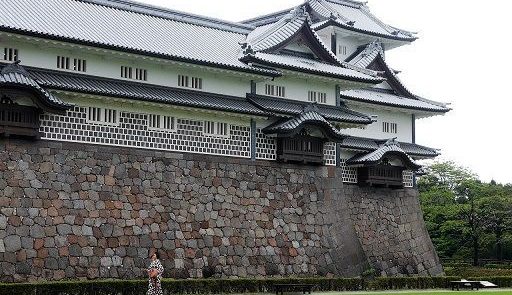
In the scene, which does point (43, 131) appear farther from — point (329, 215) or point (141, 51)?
point (329, 215)

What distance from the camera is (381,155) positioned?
41.7m

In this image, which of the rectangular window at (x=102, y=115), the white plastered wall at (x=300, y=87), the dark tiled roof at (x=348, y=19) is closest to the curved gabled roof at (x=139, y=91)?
the rectangular window at (x=102, y=115)

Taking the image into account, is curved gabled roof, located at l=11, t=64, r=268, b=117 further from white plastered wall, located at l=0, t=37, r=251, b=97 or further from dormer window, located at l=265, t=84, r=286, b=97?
dormer window, located at l=265, t=84, r=286, b=97

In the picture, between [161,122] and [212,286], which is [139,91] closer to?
[161,122]

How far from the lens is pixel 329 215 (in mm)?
38375

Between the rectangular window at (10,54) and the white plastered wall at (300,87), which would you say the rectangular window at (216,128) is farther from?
the rectangular window at (10,54)

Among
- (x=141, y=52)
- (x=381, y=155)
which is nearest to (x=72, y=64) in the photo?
(x=141, y=52)

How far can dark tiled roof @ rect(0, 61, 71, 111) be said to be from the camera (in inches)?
1102

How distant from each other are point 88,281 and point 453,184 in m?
51.0

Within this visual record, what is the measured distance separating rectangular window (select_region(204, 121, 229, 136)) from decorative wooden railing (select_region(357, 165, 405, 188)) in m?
10.1

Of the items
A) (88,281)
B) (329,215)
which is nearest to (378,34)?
(329,215)

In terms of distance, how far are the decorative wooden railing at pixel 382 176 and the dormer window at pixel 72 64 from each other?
1679 cm

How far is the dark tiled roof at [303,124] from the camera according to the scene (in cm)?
3578

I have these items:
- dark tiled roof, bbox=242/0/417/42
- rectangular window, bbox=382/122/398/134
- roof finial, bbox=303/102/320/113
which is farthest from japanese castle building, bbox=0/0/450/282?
dark tiled roof, bbox=242/0/417/42
